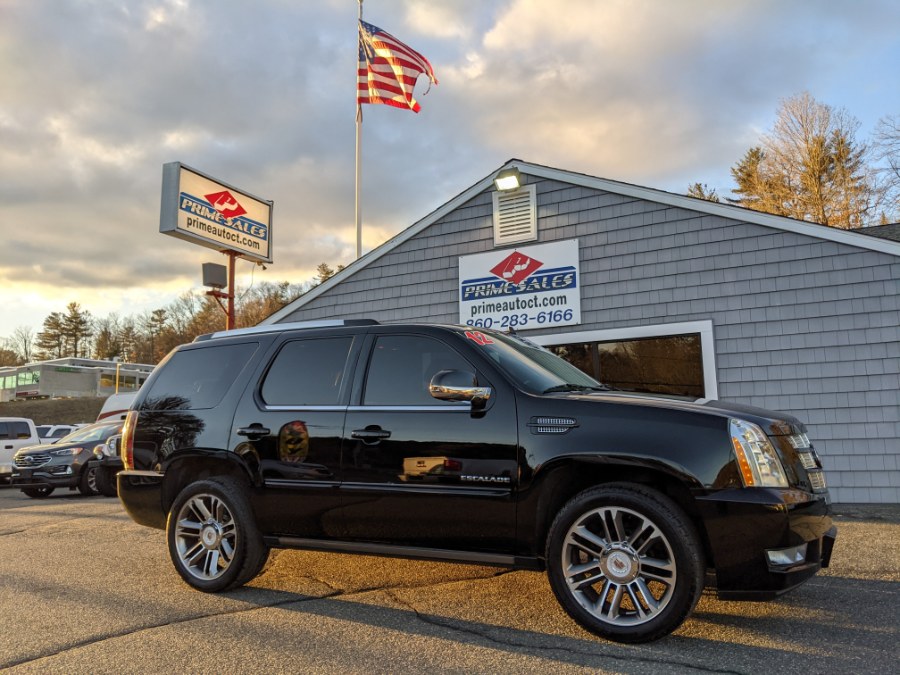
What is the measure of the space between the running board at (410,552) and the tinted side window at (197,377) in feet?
3.74

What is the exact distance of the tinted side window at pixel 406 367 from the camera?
171 inches

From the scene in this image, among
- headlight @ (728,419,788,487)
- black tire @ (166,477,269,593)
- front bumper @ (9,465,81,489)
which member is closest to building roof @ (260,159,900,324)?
front bumper @ (9,465,81,489)

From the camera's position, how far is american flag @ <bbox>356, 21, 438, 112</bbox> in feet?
50.9

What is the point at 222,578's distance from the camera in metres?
4.66

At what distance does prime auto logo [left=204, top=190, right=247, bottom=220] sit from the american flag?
3.74m

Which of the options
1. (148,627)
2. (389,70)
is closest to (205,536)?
(148,627)

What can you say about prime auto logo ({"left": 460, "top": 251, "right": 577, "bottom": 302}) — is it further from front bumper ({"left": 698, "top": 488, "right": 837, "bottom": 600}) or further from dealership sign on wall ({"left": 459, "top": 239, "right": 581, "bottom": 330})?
front bumper ({"left": 698, "top": 488, "right": 837, "bottom": 600})

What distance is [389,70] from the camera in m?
15.7

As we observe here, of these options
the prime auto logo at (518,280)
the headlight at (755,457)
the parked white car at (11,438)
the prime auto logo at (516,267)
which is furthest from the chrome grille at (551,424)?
the parked white car at (11,438)

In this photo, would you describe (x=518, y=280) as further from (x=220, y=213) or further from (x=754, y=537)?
(x=220, y=213)

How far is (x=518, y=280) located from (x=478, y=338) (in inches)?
248

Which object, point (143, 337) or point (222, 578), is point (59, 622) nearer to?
point (222, 578)

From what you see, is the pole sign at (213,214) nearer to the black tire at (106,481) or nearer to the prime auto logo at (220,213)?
the prime auto logo at (220,213)

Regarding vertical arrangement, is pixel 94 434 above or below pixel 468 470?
below
